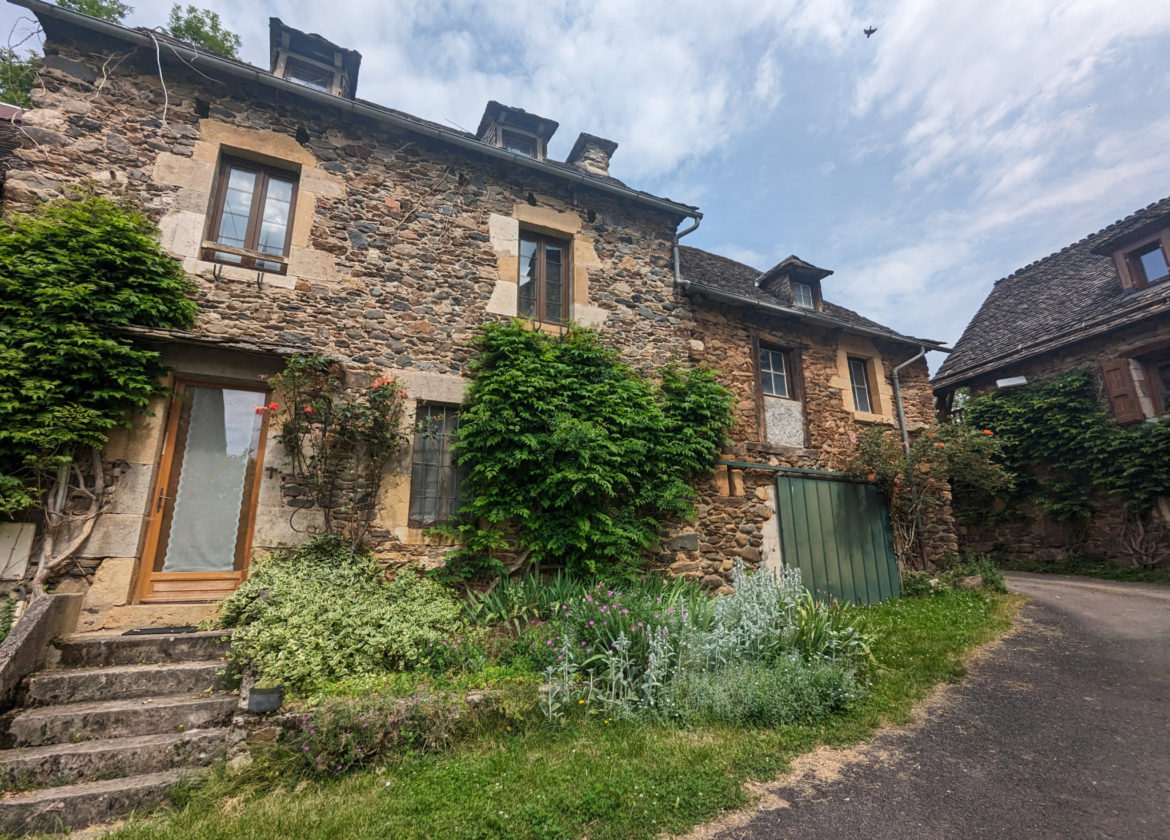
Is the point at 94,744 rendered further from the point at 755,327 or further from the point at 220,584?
the point at 755,327

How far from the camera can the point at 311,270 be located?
209 inches

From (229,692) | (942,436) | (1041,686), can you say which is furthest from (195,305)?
(942,436)

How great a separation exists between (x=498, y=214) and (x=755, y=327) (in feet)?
14.0

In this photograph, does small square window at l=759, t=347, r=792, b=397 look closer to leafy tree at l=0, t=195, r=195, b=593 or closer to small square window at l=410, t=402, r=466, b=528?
small square window at l=410, t=402, r=466, b=528

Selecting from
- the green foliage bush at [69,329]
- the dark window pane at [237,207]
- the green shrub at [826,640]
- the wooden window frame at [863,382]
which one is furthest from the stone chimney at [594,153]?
the green shrub at [826,640]

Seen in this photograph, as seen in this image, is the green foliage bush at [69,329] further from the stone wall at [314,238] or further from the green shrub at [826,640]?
the green shrub at [826,640]

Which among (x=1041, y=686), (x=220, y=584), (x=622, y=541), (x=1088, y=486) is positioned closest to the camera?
(x=1041, y=686)

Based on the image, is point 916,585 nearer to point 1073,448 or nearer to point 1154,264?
point 1073,448

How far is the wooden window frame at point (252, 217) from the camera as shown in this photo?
5.07 metres

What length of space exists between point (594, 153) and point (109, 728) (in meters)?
8.30

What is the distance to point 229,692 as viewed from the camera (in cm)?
349

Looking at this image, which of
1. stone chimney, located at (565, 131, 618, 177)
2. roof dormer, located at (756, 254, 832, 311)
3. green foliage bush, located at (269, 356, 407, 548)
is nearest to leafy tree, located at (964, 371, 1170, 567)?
roof dormer, located at (756, 254, 832, 311)

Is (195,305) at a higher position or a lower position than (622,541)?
higher

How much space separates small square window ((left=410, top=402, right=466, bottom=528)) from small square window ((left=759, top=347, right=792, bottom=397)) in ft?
16.2
